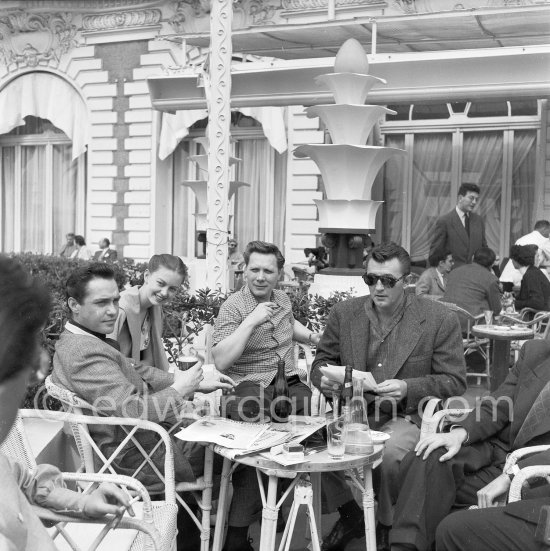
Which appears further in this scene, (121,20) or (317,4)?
(121,20)

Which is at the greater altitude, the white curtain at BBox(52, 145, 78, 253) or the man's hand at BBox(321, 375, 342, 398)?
the white curtain at BBox(52, 145, 78, 253)

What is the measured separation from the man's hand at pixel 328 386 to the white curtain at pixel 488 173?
405 inches

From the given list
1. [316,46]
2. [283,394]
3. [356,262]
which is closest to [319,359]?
[283,394]

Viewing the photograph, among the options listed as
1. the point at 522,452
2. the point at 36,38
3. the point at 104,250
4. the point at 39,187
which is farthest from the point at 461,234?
the point at 39,187

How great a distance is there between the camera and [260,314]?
402cm

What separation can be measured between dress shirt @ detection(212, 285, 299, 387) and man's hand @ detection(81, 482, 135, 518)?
1.75 metres

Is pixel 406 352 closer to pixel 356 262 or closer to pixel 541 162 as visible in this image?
pixel 356 262

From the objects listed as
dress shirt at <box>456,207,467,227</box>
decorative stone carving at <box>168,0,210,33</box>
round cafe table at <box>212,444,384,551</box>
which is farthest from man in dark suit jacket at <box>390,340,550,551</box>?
decorative stone carving at <box>168,0,210,33</box>

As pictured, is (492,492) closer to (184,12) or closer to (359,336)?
(359,336)

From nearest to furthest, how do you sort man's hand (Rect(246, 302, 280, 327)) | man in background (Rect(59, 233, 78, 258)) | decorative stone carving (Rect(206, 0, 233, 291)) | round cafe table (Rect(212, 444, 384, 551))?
1. round cafe table (Rect(212, 444, 384, 551))
2. man's hand (Rect(246, 302, 280, 327))
3. decorative stone carving (Rect(206, 0, 233, 291))
4. man in background (Rect(59, 233, 78, 258))

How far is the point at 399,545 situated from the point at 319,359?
3.85 feet

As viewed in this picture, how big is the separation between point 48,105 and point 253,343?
14567 mm

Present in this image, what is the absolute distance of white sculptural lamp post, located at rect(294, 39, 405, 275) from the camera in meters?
7.13

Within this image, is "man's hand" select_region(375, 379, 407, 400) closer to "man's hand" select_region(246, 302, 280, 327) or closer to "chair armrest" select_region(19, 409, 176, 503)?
"man's hand" select_region(246, 302, 280, 327)
